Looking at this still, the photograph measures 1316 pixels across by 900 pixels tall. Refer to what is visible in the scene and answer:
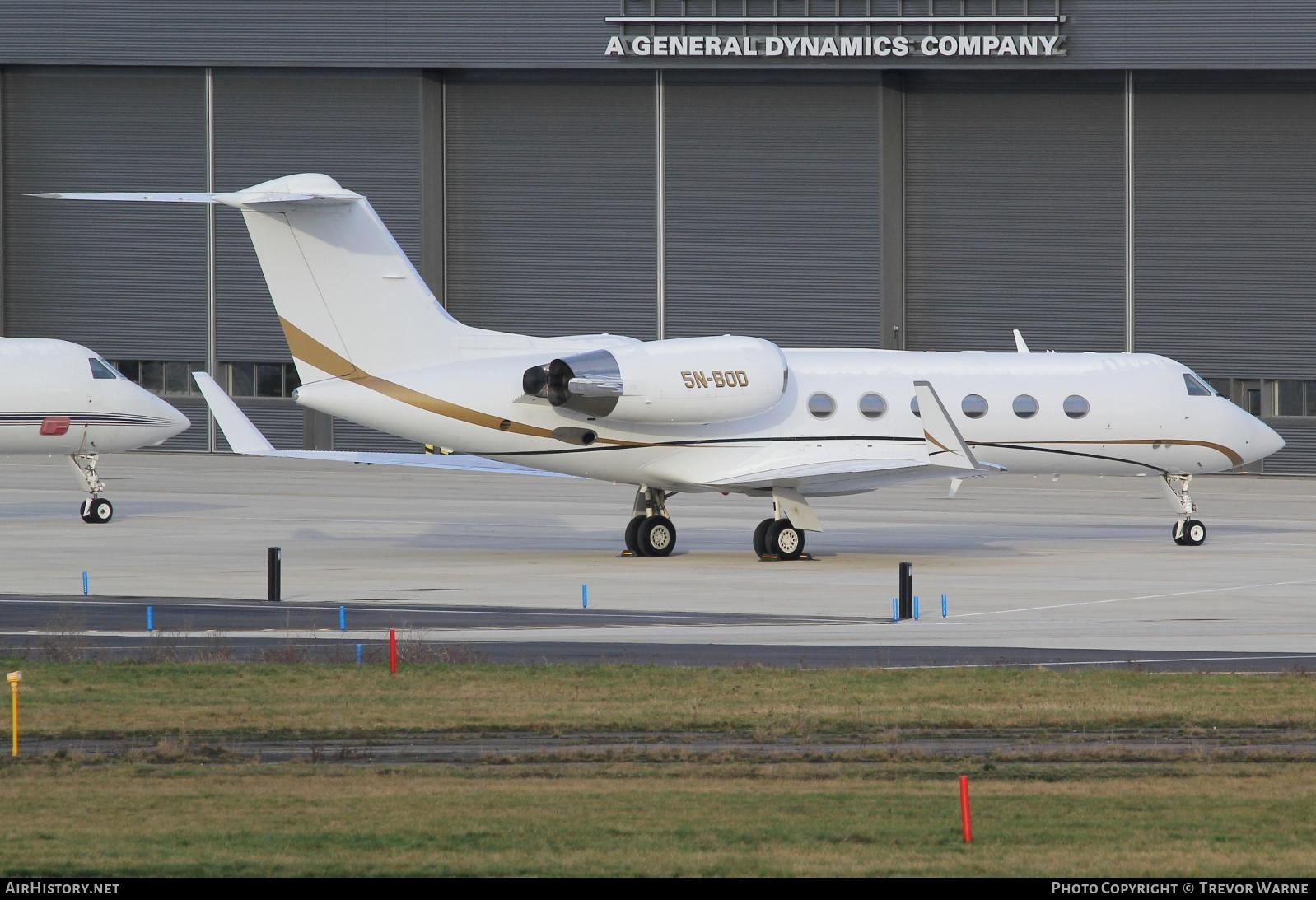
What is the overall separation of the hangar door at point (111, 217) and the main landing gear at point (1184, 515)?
33.1m

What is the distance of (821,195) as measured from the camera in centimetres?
5528

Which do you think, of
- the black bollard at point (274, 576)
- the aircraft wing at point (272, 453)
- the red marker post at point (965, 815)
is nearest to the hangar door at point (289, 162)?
the aircraft wing at point (272, 453)

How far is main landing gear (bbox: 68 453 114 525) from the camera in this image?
36.5m

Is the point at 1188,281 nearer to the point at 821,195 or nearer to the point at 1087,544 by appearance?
the point at 821,195

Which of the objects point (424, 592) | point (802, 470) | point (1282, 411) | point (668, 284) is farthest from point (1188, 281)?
point (424, 592)

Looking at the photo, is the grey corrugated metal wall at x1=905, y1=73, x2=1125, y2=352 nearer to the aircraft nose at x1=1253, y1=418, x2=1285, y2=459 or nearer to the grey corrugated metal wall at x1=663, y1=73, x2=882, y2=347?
the grey corrugated metal wall at x1=663, y1=73, x2=882, y2=347

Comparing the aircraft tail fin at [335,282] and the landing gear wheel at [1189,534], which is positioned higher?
the aircraft tail fin at [335,282]

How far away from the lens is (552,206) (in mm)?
56625

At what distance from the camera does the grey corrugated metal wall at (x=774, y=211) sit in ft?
180

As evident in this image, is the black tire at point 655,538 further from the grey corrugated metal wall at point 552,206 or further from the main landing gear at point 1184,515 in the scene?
the grey corrugated metal wall at point 552,206

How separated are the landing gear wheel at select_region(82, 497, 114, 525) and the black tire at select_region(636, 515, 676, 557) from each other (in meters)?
11.5

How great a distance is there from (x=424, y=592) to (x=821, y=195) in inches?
1236

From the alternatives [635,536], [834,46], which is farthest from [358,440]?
[635,536]

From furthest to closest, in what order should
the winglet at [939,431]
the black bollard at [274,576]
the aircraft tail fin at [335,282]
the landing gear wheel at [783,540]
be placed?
1. the landing gear wheel at [783,540]
2. the winglet at [939,431]
3. the aircraft tail fin at [335,282]
4. the black bollard at [274,576]
